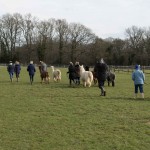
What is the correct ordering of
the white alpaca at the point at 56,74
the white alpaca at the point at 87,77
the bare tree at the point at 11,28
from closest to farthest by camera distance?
the white alpaca at the point at 87,77
the white alpaca at the point at 56,74
the bare tree at the point at 11,28

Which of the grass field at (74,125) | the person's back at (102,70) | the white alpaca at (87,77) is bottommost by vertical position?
the grass field at (74,125)

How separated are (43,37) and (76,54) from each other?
9.42 metres

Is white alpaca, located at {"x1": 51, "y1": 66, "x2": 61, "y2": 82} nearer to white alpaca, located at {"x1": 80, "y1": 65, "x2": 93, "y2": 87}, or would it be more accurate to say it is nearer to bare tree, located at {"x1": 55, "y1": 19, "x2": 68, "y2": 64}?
white alpaca, located at {"x1": 80, "y1": 65, "x2": 93, "y2": 87}

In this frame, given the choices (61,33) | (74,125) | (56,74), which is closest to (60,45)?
(61,33)

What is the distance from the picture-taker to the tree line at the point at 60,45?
86188mm

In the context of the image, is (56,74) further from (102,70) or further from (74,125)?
(74,125)

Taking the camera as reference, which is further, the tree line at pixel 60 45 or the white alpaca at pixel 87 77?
the tree line at pixel 60 45

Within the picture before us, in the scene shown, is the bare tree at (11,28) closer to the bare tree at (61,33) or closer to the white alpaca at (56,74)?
the bare tree at (61,33)

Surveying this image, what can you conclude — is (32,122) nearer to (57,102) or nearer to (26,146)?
(26,146)

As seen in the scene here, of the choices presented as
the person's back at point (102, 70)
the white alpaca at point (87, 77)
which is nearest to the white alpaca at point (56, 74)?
the white alpaca at point (87, 77)

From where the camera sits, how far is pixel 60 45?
294 feet

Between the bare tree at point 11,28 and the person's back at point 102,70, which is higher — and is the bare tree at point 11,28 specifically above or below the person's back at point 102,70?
above

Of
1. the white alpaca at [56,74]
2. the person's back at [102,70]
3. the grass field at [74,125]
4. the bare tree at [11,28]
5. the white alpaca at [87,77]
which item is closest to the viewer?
the grass field at [74,125]

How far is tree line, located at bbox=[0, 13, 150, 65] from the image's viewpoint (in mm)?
86188
